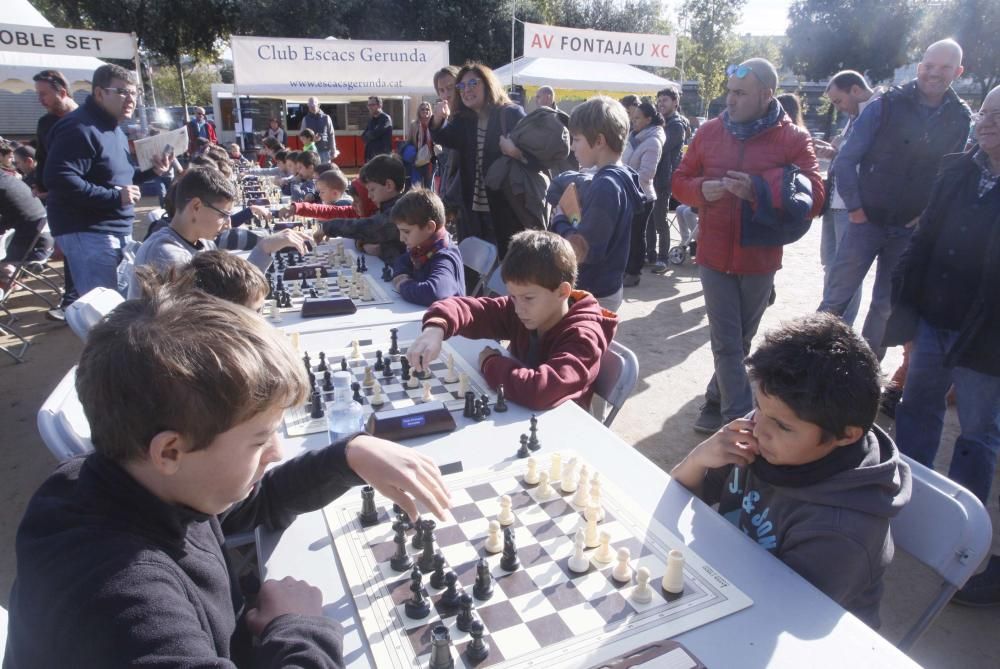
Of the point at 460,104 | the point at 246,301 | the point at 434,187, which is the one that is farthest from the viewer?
the point at 434,187

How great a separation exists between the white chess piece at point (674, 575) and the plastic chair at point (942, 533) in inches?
25.8

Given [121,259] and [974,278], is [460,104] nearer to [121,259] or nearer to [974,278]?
[121,259]

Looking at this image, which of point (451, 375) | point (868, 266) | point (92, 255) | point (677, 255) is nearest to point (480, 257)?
point (451, 375)

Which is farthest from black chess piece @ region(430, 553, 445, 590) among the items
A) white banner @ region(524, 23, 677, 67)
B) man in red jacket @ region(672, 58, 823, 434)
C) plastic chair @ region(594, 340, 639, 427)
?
white banner @ region(524, 23, 677, 67)

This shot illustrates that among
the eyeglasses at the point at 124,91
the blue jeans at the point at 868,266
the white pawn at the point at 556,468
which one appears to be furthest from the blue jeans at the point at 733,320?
the eyeglasses at the point at 124,91

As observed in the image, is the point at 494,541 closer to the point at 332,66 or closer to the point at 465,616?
the point at 465,616

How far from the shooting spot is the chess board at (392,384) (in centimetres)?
204

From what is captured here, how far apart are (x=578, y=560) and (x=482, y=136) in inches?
158

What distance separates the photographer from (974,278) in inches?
99.7

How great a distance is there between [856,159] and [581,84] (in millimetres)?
7921

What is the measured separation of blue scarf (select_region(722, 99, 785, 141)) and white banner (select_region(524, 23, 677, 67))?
27.5 ft

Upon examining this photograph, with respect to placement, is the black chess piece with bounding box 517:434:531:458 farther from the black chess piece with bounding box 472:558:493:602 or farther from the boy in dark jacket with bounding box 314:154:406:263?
the boy in dark jacket with bounding box 314:154:406:263

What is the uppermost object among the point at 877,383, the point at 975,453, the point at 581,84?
the point at 581,84

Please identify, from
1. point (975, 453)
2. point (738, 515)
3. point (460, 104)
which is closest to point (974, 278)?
point (975, 453)
